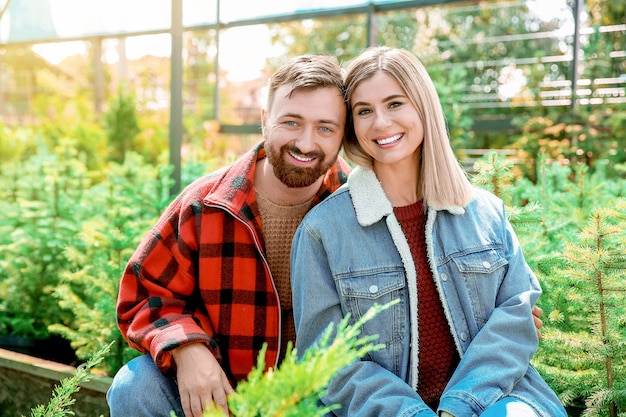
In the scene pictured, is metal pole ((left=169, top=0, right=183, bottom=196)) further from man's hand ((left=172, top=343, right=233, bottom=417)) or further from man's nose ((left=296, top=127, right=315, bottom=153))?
man's hand ((left=172, top=343, right=233, bottom=417))

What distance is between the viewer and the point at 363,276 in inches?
78.7

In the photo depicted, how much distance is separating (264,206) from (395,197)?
47 centimetres

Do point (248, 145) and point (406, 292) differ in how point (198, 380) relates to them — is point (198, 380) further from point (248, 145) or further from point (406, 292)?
point (248, 145)

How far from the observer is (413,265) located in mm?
2020

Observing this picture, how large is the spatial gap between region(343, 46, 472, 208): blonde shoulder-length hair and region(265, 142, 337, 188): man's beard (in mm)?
267

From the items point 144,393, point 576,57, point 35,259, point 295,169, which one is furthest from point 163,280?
point 576,57

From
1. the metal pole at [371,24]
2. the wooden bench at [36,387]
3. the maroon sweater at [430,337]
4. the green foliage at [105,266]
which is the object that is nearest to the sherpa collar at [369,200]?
the maroon sweater at [430,337]

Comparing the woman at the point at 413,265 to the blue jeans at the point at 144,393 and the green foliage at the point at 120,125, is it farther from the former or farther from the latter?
the green foliage at the point at 120,125

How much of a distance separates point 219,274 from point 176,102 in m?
1.45

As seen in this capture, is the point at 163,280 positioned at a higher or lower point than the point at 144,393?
higher

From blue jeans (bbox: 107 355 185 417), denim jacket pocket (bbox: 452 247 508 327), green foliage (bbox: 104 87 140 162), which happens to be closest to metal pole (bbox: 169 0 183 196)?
blue jeans (bbox: 107 355 185 417)

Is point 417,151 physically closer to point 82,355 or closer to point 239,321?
point 239,321

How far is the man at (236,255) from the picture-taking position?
219 centimetres

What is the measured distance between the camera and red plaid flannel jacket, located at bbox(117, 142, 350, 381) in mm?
2229
